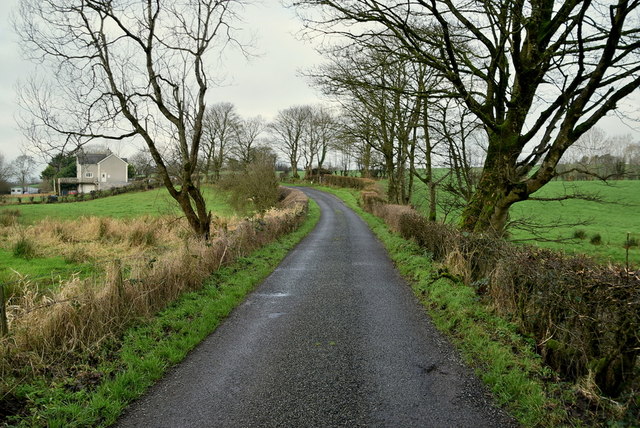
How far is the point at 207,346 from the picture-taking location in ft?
18.4


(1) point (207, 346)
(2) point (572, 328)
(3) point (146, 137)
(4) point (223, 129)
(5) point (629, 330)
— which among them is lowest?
(1) point (207, 346)

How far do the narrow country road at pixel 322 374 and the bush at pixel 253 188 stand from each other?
18904mm

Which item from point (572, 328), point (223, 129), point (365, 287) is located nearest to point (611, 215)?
point (365, 287)

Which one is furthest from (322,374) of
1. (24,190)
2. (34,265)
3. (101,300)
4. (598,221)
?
(24,190)

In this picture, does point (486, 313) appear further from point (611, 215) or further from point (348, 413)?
point (611, 215)

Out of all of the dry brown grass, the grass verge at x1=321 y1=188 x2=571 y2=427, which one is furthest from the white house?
the grass verge at x1=321 y1=188 x2=571 y2=427

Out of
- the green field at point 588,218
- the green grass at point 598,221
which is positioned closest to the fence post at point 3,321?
the green field at point 588,218

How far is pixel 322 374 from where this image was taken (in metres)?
4.70

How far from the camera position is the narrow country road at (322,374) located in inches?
149

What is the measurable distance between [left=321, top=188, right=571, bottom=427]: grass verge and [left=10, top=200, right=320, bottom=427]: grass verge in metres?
3.84

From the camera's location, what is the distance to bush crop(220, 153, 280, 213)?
26.6m

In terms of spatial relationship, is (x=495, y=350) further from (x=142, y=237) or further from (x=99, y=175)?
(x=99, y=175)

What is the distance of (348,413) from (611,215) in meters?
40.1

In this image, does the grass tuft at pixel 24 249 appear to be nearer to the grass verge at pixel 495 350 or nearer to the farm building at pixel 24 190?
the grass verge at pixel 495 350
